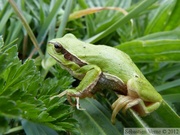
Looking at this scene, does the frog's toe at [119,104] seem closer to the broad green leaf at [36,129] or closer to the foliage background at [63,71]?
the foliage background at [63,71]

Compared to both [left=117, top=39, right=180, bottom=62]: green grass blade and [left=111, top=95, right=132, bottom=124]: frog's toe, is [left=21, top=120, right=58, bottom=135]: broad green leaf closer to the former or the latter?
[left=111, top=95, right=132, bottom=124]: frog's toe

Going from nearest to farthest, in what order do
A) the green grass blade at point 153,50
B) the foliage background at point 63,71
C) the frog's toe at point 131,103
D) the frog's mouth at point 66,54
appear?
the foliage background at point 63,71
the frog's toe at point 131,103
the frog's mouth at point 66,54
the green grass blade at point 153,50

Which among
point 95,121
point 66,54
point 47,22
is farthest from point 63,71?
point 47,22

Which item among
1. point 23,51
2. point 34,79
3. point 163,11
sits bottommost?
point 163,11

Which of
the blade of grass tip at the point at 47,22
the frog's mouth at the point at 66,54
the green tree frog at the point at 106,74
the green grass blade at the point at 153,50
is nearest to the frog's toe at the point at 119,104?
the green tree frog at the point at 106,74

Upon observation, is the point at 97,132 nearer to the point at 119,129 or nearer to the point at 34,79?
the point at 119,129

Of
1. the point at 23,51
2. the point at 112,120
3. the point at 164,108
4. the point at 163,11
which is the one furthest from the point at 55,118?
the point at 163,11

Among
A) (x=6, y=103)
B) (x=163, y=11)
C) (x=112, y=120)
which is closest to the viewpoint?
(x=6, y=103)

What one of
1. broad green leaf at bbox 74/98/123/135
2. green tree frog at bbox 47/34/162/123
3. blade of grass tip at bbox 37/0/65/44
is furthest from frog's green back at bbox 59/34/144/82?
blade of grass tip at bbox 37/0/65/44
